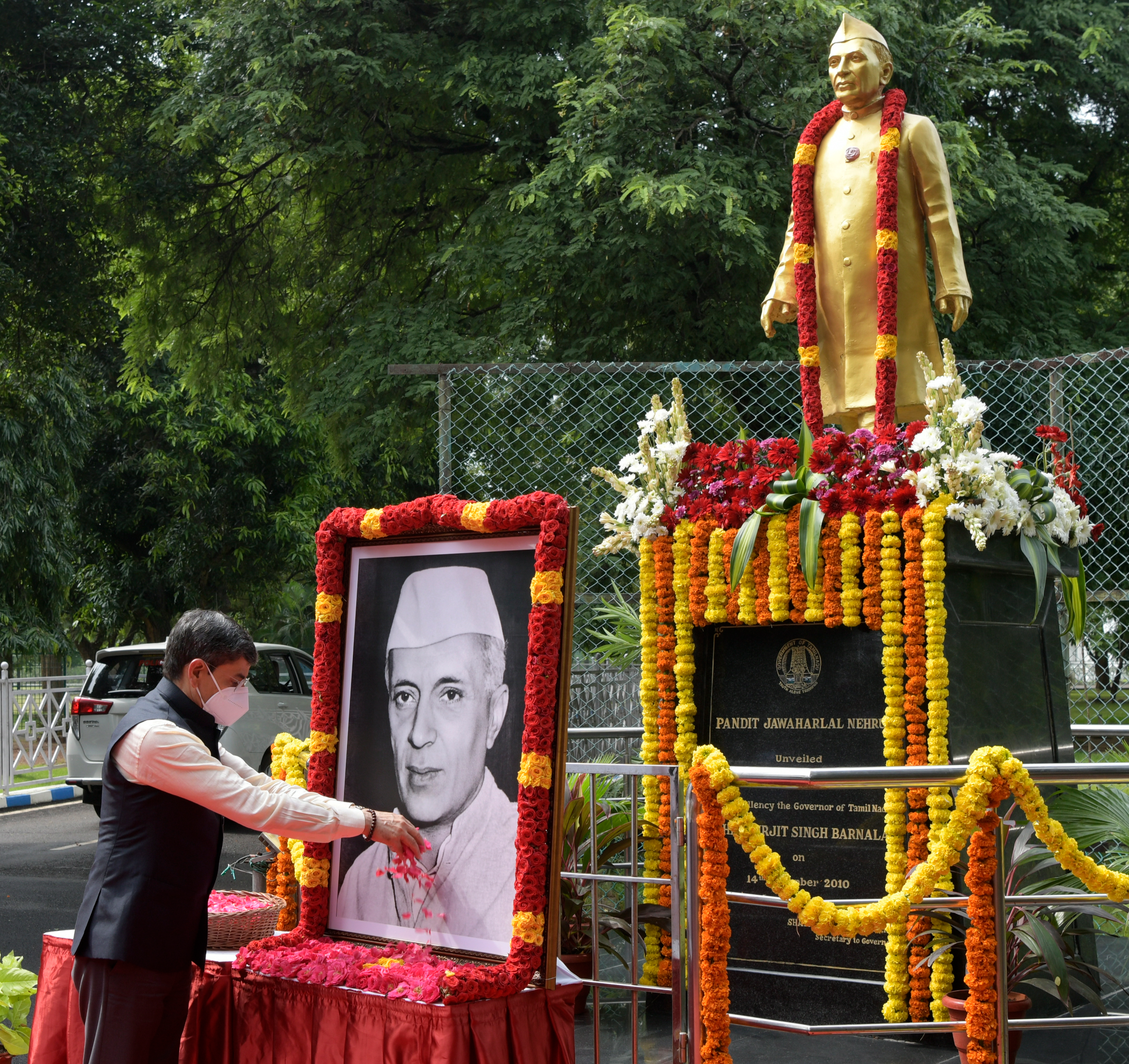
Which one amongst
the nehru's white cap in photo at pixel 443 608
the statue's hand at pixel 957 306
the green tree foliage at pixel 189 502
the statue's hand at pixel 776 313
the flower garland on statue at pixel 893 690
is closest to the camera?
the nehru's white cap in photo at pixel 443 608

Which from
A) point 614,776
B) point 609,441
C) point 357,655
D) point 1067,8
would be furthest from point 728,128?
point 357,655

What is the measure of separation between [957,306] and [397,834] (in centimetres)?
375

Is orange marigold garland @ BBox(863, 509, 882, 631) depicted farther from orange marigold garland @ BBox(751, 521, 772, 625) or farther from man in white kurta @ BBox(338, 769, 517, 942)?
man in white kurta @ BBox(338, 769, 517, 942)

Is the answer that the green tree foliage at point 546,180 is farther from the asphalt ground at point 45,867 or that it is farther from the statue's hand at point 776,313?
the asphalt ground at point 45,867

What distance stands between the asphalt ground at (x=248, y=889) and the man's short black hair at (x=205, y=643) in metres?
0.47

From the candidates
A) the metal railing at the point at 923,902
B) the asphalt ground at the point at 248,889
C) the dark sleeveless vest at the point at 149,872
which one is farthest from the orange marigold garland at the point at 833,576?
the dark sleeveless vest at the point at 149,872

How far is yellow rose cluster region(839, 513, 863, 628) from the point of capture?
484 centimetres

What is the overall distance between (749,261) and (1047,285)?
3425 millimetres

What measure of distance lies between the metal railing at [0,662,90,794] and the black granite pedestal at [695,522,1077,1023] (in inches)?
451

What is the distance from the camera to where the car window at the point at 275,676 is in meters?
A: 12.9

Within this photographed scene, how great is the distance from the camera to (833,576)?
4.87 m

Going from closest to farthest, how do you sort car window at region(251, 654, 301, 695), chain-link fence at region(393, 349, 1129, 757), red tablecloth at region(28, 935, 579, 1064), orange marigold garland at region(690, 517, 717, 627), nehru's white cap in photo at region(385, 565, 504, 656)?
red tablecloth at region(28, 935, 579, 1064) → nehru's white cap in photo at region(385, 565, 504, 656) → orange marigold garland at region(690, 517, 717, 627) → chain-link fence at region(393, 349, 1129, 757) → car window at region(251, 654, 301, 695)

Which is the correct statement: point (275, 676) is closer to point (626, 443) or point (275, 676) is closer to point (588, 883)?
point (626, 443)

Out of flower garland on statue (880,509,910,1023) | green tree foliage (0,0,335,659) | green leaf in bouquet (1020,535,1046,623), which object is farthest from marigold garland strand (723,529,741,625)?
green tree foliage (0,0,335,659)
